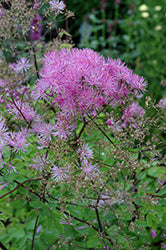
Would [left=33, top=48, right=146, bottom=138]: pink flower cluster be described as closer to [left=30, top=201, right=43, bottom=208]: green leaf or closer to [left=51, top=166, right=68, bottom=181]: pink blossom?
[left=51, top=166, right=68, bottom=181]: pink blossom

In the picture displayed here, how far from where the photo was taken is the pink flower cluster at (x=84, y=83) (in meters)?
1.11

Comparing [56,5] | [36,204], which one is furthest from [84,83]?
[56,5]

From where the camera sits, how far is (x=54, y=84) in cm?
116

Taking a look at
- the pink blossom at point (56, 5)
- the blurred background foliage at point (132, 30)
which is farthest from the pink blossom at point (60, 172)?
the blurred background foliage at point (132, 30)

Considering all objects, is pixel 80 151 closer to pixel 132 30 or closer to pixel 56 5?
pixel 56 5

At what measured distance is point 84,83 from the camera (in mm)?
1144

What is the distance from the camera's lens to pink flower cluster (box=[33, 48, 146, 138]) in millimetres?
1114

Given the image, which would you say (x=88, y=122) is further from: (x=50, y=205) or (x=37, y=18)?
(x=37, y=18)

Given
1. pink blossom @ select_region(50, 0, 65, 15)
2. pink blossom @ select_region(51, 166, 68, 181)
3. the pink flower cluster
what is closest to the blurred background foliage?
pink blossom @ select_region(50, 0, 65, 15)

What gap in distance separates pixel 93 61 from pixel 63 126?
31 cm

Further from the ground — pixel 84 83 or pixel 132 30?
pixel 132 30

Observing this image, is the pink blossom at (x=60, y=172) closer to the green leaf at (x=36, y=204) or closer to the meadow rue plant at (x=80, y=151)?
the meadow rue plant at (x=80, y=151)

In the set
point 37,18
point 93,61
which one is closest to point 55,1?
point 37,18

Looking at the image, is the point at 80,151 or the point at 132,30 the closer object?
the point at 80,151
